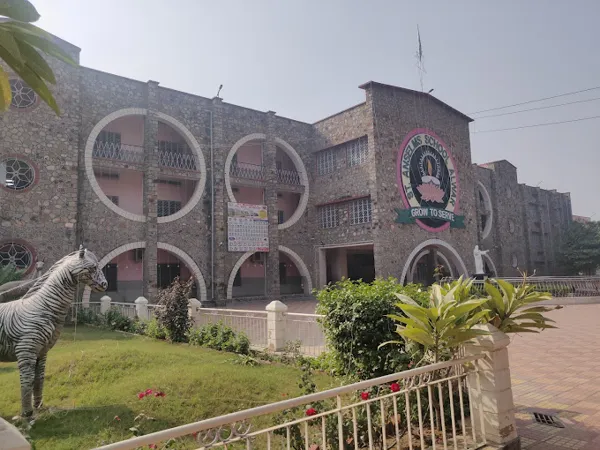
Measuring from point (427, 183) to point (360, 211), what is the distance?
4.15 meters

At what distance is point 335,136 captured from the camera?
21.3 m

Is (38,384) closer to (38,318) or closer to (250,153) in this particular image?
(38,318)

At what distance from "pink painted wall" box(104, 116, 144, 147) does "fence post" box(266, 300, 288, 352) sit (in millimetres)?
13507

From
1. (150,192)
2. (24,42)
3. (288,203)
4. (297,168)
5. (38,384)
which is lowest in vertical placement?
(38,384)

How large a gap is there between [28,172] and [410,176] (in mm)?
16035

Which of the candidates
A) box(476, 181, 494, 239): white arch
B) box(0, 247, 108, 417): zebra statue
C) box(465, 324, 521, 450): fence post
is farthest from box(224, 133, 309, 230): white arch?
box(465, 324, 521, 450): fence post

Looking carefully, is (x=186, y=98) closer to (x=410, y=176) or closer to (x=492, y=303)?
(x=410, y=176)

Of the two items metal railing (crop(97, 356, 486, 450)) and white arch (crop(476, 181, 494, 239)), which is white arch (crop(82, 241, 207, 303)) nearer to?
metal railing (crop(97, 356, 486, 450))

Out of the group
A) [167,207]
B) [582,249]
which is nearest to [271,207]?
[167,207]

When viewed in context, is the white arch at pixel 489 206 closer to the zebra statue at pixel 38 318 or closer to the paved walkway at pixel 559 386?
the paved walkway at pixel 559 386

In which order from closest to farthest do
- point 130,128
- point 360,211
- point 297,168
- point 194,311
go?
point 194,311 < point 130,128 < point 360,211 < point 297,168

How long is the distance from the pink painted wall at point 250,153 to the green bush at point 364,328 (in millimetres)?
17849

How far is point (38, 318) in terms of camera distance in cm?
481

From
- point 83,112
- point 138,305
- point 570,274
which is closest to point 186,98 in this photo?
point 83,112
